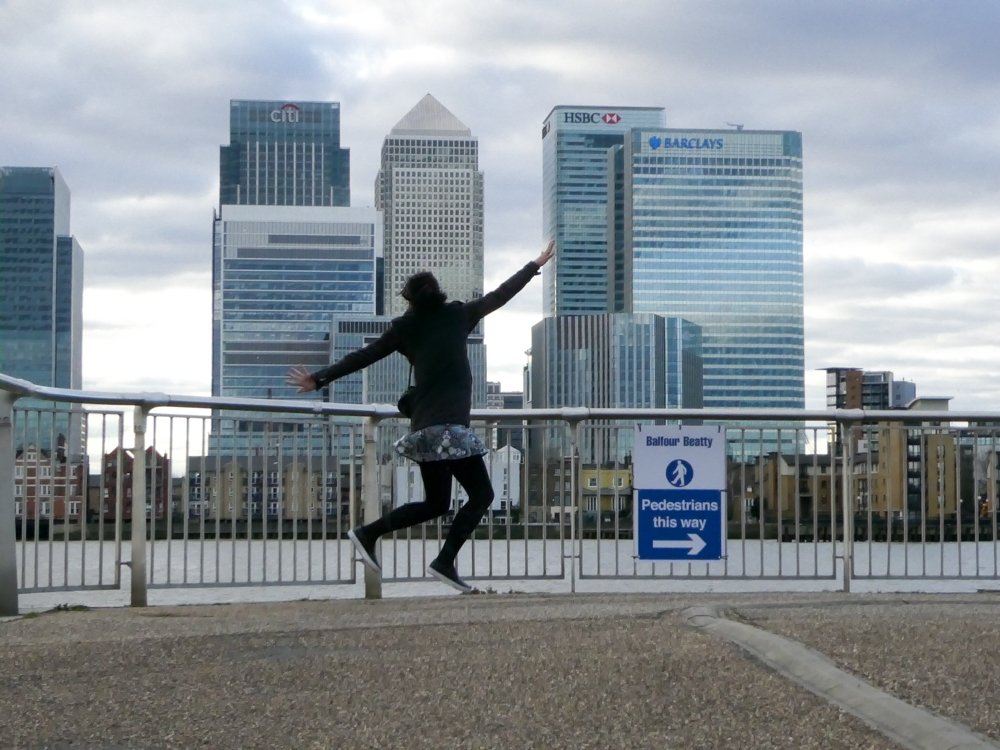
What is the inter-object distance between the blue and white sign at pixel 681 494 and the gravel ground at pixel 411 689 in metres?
3.34

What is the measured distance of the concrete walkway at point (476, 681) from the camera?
4.02 meters

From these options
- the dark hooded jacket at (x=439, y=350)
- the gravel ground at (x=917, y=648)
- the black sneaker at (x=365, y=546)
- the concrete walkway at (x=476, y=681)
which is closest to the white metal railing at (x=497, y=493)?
the black sneaker at (x=365, y=546)

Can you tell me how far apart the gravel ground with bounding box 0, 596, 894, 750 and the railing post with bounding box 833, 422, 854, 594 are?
3.78 metres

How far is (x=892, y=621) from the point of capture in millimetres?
5898

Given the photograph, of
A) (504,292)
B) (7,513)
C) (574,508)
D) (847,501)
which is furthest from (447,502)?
(847,501)

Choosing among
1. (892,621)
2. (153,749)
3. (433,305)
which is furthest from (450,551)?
(153,749)

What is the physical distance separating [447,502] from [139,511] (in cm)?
234

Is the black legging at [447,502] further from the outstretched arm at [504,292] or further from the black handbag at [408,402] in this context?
the outstretched arm at [504,292]

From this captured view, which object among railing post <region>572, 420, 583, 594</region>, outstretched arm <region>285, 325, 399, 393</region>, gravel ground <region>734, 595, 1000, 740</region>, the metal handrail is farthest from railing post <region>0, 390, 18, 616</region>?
gravel ground <region>734, 595, 1000, 740</region>

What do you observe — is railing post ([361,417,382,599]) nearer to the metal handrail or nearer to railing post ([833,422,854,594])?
the metal handrail

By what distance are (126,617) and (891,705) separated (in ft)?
14.1

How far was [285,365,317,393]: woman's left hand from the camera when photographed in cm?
728

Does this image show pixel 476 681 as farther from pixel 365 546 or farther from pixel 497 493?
pixel 497 493

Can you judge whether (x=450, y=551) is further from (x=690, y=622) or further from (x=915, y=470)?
(x=915, y=470)
